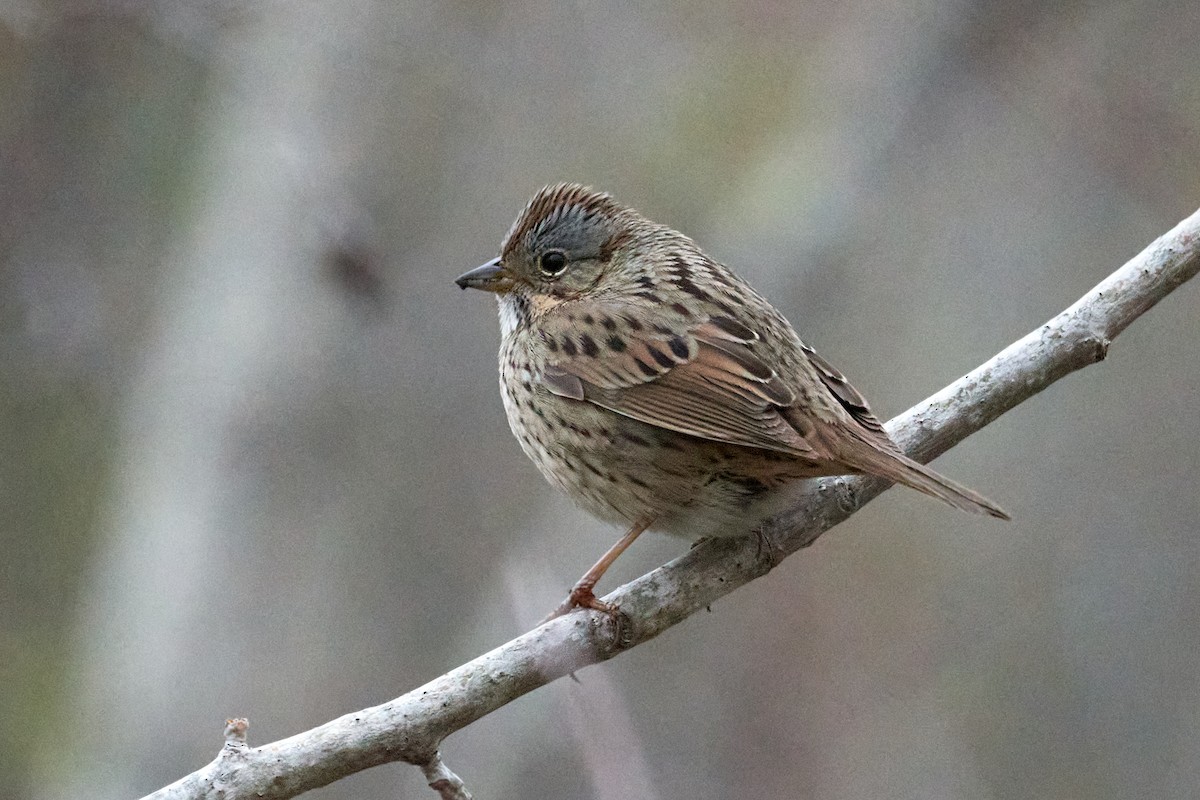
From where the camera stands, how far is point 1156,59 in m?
7.37

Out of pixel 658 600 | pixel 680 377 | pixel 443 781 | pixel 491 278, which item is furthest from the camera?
pixel 491 278

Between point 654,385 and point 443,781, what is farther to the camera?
point 654,385

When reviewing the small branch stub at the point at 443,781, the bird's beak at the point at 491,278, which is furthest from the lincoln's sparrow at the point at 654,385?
the small branch stub at the point at 443,781

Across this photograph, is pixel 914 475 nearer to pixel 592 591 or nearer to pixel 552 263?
pixel 592 591

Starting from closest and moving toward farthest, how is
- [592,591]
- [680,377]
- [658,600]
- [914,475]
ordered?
[914,475] < [658,600] < [592,591] < [680,377]

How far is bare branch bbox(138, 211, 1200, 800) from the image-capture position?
339cm

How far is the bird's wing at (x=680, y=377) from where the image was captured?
403cm

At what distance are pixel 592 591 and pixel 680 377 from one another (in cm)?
72

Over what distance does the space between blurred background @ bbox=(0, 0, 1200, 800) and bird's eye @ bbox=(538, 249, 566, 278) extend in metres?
0.74

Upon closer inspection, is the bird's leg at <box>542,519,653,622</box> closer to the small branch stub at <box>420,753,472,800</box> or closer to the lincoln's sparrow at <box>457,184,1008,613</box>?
the lincoln's sparrow at <box>457,184,1008,613</box>

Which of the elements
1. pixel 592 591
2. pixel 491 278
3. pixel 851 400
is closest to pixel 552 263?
pixel 491 278

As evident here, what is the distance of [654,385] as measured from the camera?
4371mm

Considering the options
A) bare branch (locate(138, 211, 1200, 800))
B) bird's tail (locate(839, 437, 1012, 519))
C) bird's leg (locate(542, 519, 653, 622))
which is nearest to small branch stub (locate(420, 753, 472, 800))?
bare branch (locate(138, 211, 1200, 800))

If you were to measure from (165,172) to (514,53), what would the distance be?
2.32 metres
